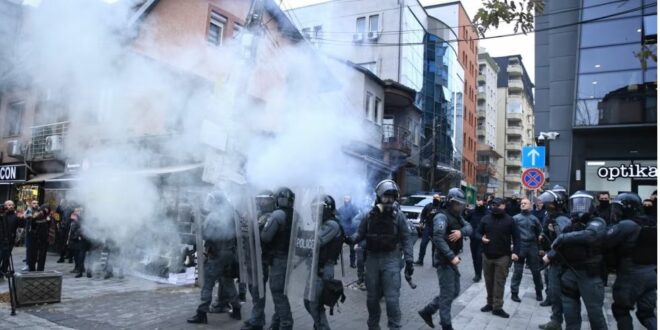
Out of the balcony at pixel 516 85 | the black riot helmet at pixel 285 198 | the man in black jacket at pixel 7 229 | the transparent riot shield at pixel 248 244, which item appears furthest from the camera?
the balcony at pixel 516 85

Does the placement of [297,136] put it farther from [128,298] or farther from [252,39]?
[128,298]

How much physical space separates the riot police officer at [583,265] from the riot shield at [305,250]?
2747 mm

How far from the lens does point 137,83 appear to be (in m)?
7.93

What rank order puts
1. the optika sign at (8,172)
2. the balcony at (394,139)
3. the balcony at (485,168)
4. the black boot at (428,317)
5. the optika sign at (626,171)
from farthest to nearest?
the balcony at (485,168), the optika sign at (626,171), the balcony at (394,139), the optika sign at (8,172), the black boot at (428,317)

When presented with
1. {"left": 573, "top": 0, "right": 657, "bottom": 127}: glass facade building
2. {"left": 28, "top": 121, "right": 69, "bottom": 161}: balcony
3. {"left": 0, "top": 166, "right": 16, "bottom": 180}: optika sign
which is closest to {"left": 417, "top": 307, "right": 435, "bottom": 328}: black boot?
{"left": 28, "top": 121, "right": 69, "bottom": 161}: balcony

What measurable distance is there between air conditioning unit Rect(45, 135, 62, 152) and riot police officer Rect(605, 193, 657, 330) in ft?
31.7

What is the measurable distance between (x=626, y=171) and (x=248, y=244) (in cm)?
1358

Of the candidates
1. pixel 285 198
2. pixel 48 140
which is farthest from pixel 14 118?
pixel 285 198

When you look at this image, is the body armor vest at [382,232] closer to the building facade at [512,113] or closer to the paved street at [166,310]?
the paved street at [166,310]

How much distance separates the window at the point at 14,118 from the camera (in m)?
7.96

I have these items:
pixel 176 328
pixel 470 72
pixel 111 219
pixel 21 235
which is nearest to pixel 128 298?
pixel 176 328

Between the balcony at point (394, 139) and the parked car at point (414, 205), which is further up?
the balcony at point (394, 139)

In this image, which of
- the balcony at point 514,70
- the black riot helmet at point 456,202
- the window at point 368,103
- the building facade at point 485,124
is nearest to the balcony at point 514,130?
the building facade at point 485,124

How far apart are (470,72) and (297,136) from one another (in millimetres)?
45674
